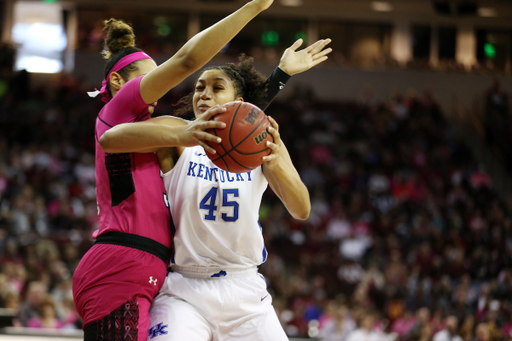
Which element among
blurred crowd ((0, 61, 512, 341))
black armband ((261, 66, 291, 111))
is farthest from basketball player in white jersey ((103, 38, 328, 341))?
blurred crowd ((0, 61, 512, 341))

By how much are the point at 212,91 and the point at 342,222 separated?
833 centimetres

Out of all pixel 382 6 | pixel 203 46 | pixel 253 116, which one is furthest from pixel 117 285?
pixel 382 6

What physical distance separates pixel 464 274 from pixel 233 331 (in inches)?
317

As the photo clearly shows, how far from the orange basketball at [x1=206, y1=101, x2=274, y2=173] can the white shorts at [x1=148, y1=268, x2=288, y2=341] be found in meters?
0.58

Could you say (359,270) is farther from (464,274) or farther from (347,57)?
(347,57)

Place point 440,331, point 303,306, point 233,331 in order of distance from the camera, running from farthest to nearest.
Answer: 1. point 303,306
2. point 440,331
3. point 233,331

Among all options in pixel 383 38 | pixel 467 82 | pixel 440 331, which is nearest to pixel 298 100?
pixel 383 38

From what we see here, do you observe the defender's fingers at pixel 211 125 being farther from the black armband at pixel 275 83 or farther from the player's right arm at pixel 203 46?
the black armband at pixel 275 83

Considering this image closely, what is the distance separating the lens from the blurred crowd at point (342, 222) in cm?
764

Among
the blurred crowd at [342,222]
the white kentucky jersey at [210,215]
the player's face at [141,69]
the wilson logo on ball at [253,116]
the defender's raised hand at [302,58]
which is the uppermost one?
the defender's raised hand at [302,58]

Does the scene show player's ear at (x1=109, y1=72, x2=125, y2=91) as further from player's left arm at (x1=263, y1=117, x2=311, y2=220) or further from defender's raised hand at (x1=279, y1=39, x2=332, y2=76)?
defender's raised hand at (x1=279, y1=39, x2=332, y2=76)

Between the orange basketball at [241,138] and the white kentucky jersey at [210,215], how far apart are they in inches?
13.1

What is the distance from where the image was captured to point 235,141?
78.8 inches

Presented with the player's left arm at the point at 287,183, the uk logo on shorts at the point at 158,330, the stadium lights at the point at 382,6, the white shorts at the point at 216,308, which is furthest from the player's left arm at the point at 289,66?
the stadium lights at the point at 382,6
